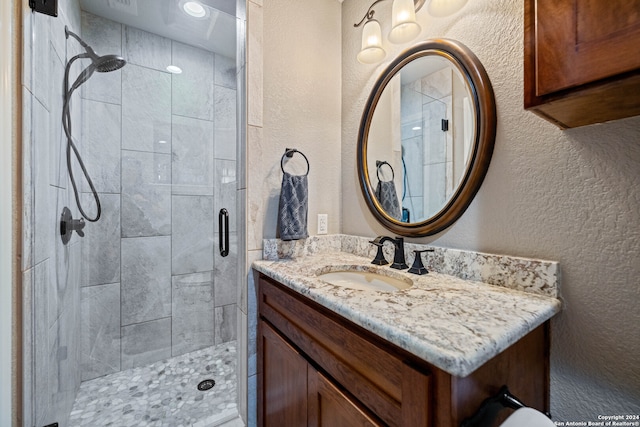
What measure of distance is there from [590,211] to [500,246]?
10.0 inches

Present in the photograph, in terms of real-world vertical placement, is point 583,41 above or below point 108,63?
below

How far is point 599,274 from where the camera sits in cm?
72

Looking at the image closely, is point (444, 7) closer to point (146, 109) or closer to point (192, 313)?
point (146, 109)

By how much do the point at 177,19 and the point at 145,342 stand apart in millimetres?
2303

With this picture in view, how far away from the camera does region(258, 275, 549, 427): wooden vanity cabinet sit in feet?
1.70

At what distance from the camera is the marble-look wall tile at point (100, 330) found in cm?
168

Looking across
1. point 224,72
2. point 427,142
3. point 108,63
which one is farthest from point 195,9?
point 427,142

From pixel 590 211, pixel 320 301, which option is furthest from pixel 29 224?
pixel 590 211

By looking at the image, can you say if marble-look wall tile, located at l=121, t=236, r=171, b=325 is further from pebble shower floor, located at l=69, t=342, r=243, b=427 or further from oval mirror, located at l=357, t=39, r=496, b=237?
oval mirror, located at l=357, t=39, r=496, b=237

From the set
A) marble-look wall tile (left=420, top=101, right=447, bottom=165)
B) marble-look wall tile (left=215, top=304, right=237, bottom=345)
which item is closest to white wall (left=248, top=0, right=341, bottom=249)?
marble-look wall tile (left=420, top=101, right=447, bottom=165)

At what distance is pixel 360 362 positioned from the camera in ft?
2.19

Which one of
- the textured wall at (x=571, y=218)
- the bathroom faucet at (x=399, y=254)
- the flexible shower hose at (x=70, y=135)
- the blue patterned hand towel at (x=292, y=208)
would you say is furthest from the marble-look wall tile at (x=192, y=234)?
Answer: the textured wall at (x=571, y=218)

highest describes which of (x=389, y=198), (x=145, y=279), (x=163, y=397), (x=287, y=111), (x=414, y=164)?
(x=287, y=111)

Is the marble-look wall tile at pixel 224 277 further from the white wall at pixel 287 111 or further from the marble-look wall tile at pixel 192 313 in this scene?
the white wall at pixel 287 111
